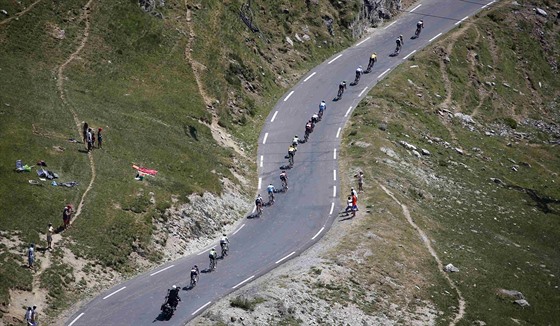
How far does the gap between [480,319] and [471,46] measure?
200 ft

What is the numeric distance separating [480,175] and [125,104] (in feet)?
123

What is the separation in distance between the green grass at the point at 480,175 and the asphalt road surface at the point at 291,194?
2838 mm

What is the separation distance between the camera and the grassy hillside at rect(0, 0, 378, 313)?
201 ft

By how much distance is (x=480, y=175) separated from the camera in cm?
9288

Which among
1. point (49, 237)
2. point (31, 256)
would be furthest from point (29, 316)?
point (49, 237)

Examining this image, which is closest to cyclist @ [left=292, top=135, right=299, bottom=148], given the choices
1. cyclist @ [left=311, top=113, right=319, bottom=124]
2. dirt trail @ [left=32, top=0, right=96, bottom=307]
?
cyclist @ [left=311, top=113, right=319, bottom=124]

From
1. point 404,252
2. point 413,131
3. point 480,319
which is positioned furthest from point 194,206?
point 413,131

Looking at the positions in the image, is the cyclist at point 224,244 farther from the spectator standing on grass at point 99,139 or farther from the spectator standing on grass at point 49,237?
the spectator standing on grass at point 99,139

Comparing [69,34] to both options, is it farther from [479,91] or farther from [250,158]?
[479,91]

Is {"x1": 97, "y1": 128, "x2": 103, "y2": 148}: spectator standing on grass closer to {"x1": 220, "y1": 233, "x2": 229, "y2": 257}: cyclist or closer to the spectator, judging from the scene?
the spectator

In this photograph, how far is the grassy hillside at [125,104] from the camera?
61.2m

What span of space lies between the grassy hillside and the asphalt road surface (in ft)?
6.47

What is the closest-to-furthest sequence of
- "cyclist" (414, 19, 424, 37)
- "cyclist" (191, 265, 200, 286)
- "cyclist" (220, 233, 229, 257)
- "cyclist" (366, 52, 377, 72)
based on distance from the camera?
"cyclist" (191, 265, 200, 286) → "cyclist" (220, 233, 229, 257) → "cyclist" (366, 52, 377, 72) → "cyclist" (414, 19, 424, 37)

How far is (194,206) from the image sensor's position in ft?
230
